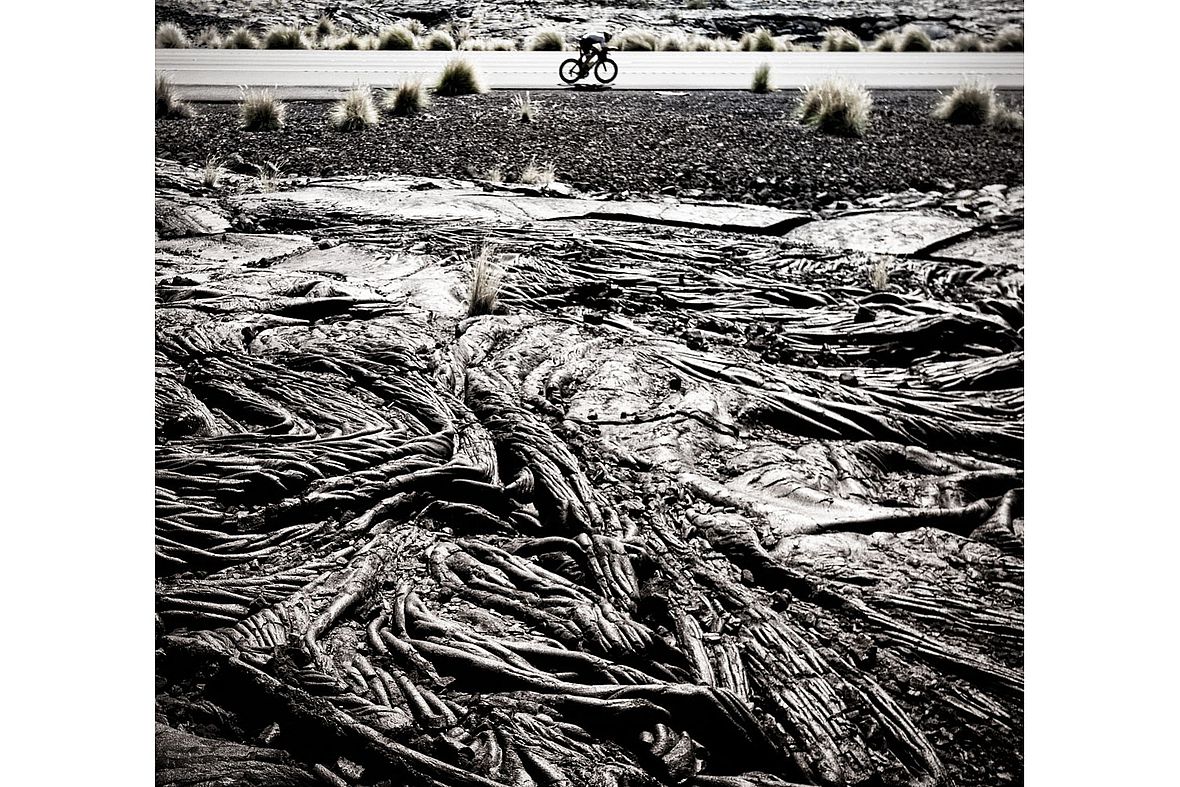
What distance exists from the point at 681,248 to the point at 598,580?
1.08 m

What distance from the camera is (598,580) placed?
244cm

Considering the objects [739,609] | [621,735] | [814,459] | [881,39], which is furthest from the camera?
[881,39]

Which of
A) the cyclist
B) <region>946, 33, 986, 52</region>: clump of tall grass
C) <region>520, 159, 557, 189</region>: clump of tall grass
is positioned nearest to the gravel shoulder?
<region>520, 159, 557, 189</region>: clump of tall grass

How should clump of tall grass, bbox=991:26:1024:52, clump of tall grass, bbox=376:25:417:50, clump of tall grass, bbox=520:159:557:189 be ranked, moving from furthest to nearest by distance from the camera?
clump of tall grass, bbox=520:159:557:189, clump of tall grass, bbox=376:25:417:50, clump of tall grass, bbox=991:26:1024:52

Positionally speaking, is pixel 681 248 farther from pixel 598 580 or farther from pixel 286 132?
pixel 286 132

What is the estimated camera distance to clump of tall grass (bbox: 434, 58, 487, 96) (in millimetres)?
2797

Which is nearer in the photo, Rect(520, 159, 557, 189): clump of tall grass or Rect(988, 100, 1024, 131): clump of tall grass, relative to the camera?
Rect(988, 100, 1024, 131): clump of tall grass

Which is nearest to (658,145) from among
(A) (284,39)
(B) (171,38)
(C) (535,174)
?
(C) (535,174)

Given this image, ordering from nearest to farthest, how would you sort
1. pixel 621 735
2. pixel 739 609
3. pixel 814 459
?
pixel 621 735
pixel 739 609
pixel 814 459

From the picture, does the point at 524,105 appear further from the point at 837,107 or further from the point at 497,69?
the point at 837,107

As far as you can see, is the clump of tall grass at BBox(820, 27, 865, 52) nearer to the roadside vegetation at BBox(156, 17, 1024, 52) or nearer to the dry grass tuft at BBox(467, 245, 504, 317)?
the roadside vegetation at BBox(156, 17, 1024, 52)

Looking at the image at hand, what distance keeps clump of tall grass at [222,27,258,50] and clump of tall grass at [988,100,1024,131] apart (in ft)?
7.72

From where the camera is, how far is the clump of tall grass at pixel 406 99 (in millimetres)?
2822
